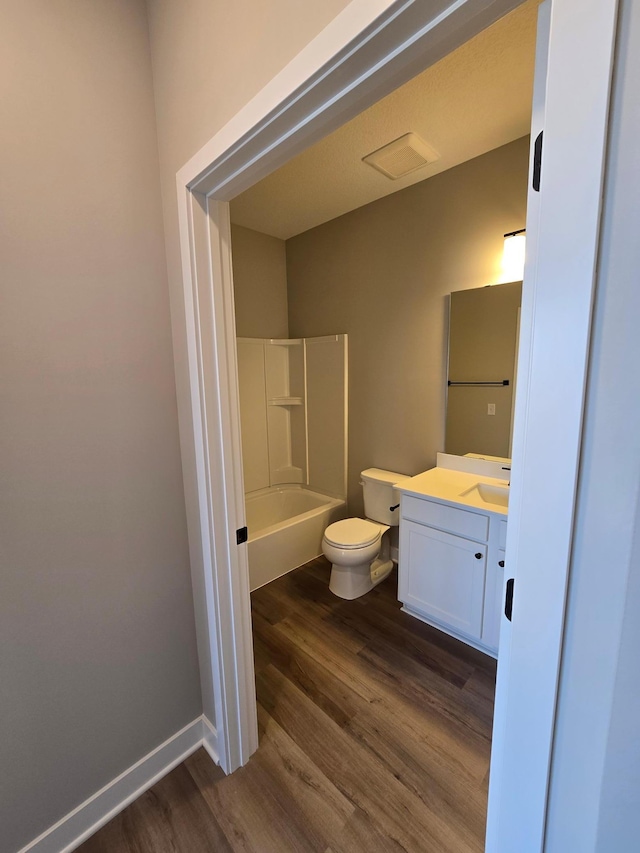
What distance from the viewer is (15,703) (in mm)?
1020

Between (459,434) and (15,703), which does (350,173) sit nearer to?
(459,434)

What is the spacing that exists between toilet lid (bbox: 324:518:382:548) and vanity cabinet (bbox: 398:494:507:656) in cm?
27

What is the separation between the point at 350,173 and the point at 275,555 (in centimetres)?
257

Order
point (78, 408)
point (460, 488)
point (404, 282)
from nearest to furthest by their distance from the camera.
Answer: point (78, 408)
point (460, 488)
point (404, 282)

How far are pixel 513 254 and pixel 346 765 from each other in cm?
251

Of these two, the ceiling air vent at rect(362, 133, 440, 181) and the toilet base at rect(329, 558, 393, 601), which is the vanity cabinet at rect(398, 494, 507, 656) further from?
the ceiling air vent at rect(362, 133, 440, 181)

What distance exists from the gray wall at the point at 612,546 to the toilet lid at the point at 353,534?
179 cm

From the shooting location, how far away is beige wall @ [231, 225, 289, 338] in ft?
9.68

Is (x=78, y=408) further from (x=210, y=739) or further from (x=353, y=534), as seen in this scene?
(x=353, y=534)

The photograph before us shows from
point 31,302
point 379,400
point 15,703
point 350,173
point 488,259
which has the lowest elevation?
point 15,703

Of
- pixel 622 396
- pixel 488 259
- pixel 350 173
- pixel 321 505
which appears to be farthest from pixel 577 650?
pixel 321 505

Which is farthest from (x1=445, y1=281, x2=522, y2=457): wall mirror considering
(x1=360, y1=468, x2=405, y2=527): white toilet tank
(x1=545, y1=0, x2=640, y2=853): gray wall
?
(x1=545, y1=0, x2=640, y2=853): gray wall

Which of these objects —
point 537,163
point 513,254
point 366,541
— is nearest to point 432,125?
point 513,254

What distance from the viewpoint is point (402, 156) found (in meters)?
1.96
